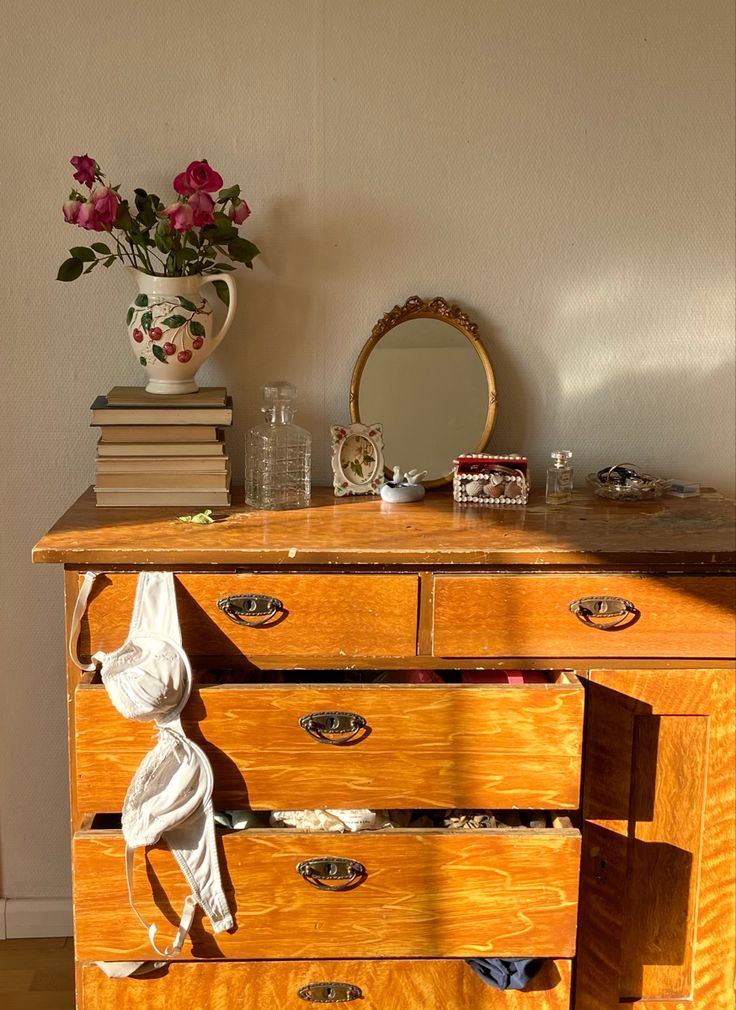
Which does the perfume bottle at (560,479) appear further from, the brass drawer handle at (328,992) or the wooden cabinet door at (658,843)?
the brass drawer handle at (328,992)

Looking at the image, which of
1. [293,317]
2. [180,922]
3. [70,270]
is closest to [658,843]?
[180,922]

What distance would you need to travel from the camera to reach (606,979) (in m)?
1.90

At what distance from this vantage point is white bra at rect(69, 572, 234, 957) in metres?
1.66

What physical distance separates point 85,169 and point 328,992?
1.42 meters

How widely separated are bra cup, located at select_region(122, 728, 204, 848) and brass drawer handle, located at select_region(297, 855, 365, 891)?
7.5 inches

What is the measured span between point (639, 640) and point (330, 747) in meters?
0.51

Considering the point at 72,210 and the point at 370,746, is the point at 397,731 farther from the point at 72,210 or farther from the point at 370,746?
the point at 72,210

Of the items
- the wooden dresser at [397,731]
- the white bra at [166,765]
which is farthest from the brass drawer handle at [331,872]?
the white bra at [166,765]

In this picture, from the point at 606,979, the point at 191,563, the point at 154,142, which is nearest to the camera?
the point at 191,563

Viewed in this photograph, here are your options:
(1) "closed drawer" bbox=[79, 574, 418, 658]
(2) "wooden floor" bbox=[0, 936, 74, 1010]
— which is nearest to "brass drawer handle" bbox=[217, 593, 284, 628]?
(1) "closed drawer" bbox=[79, 574, 418, 658]

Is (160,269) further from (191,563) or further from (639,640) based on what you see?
(639,640)

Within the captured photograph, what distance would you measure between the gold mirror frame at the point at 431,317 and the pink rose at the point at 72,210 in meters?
0.58

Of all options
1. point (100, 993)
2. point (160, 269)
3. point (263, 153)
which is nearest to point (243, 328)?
point (160, 269)

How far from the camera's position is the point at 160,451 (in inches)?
77.3
